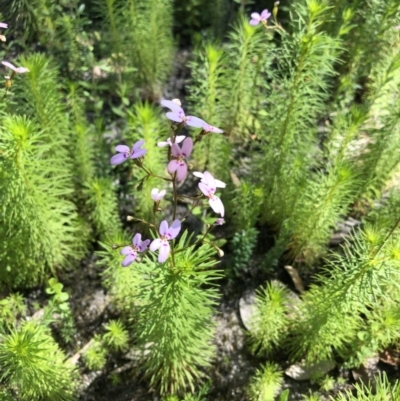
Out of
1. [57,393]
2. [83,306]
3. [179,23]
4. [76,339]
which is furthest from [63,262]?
[179,23]

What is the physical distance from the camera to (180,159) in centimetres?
139

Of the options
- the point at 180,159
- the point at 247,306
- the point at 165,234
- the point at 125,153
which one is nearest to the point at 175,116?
the point at 180,159

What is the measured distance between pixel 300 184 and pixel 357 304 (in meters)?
0.73

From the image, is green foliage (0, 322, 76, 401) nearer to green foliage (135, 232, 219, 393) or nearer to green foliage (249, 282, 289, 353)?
green foliage (135, 232, 219, 393)

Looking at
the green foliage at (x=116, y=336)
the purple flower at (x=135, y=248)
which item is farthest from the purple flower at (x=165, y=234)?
the green foliage at (x=116, y=336)

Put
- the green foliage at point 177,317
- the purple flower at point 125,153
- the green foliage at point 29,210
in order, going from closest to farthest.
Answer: the purple flower at point 125,153, the green foliage at point 177,317, the green foliage at point 29,210

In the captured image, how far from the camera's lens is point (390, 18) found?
2.79m

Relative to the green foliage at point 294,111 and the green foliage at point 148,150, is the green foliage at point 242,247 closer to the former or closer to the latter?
the green foliage at point 294,111

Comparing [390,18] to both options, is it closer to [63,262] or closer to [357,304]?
[357,304]

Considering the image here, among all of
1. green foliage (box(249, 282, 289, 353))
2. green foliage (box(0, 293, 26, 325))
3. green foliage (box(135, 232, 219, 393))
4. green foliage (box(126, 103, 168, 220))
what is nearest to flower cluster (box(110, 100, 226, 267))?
green foliage (box(135, 232, 219, 393))

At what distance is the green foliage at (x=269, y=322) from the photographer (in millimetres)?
2326

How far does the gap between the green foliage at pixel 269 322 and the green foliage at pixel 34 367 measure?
1038 millimetres

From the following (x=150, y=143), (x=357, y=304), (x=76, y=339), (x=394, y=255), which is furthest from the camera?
(x=76, y=339)

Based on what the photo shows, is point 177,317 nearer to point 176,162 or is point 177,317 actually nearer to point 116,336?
point 116,336
